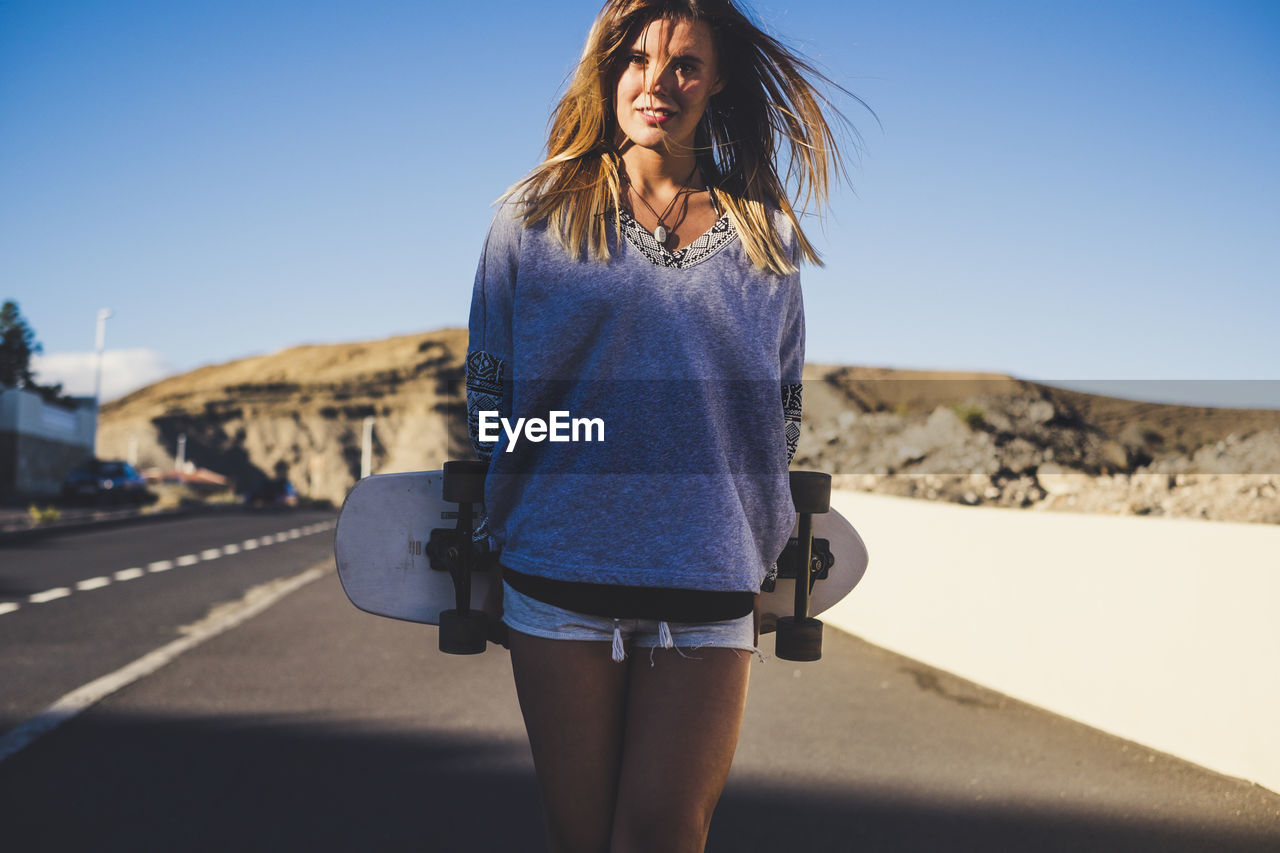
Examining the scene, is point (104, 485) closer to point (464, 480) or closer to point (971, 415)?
point (971, 415)

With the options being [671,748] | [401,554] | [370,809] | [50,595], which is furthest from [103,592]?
[671,748]

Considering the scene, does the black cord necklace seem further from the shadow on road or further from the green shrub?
the green shrub

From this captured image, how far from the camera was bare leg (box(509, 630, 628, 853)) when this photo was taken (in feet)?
5.99

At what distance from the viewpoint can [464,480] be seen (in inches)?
79.5

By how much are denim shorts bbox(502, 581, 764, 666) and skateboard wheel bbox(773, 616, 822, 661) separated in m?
0.24

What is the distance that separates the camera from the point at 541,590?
1.82 meters

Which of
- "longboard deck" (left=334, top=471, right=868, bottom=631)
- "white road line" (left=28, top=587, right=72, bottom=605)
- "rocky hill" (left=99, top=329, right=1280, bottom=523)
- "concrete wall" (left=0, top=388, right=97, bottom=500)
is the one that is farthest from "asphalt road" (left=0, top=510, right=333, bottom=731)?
"concrete wall" (left=0, top=388, right=97, bottom=500)

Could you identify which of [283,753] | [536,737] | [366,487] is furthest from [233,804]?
[536,737]

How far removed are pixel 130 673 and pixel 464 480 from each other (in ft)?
19.7

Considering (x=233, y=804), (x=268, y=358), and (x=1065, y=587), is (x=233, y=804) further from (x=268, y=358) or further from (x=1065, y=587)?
(x=268, y=358)

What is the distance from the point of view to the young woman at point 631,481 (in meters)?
1.81

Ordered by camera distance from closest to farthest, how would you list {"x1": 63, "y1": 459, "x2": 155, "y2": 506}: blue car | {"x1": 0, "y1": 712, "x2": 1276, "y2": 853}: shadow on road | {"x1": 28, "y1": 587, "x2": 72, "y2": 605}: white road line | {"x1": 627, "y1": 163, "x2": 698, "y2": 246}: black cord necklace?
{"x1": 627, "y1": 163, "x2": 698, "y2": 246}: black cord necklace, {"x1": 0, "y1": 712, "x2": 1276, "y2": 853}: shadow on road, {"x1": 28, "y1": 587, "x2": 72, "y2": 605}: white road line, {"x1": 63, "y1": 459, "x2": 155, "y2": 506}: blue car

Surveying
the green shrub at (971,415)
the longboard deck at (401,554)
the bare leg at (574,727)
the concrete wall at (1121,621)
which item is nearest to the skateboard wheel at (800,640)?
the longboard deck at (401,554)

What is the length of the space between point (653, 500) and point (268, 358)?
Answer: 122152 mm
